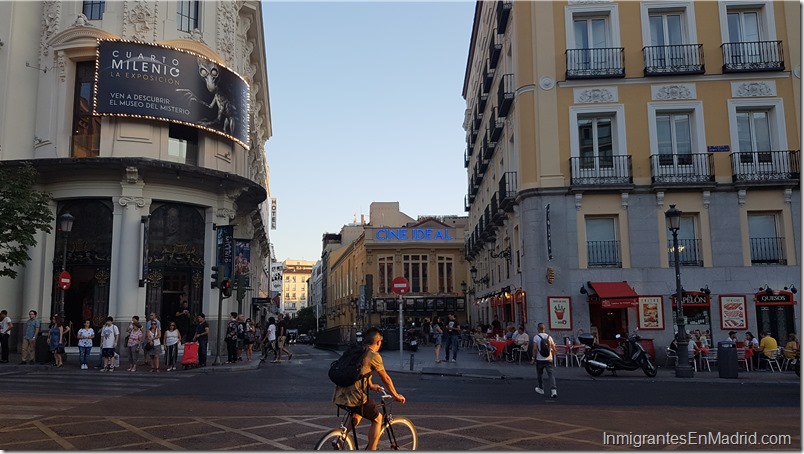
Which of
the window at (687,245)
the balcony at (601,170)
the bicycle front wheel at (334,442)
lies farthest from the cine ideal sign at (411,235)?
the bicycle front wheel at (334,442)

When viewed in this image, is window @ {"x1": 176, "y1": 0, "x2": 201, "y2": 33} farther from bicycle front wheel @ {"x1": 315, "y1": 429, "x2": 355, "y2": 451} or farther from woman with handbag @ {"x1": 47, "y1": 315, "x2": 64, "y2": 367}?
bicycle front wheel @ {"x1": 315, "y1": 429, "x2": 355, "y2": 451}

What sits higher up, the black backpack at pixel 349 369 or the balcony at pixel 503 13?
→ the balcony at pixel 503 13

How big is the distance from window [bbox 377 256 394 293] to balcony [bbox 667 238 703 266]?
3826 centimetres

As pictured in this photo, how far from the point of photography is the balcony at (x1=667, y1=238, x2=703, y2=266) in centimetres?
2355

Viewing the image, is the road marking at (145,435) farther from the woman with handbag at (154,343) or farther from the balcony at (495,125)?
the balcony at (495,125)

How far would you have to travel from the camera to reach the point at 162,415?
412 inches

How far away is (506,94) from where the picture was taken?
26.5m

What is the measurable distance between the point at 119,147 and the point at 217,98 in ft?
14.4

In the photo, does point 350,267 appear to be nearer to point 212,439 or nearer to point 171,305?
point 171,305

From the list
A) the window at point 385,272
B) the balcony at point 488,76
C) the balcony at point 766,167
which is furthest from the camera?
the window at point 385,272

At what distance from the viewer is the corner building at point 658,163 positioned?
76.0 ft

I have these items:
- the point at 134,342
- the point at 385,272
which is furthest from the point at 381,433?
the point at 385,272

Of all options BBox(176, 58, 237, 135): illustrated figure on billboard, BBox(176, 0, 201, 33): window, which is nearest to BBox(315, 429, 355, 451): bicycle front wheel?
BBox(176, 58, 237, 135): illustrated figure on billboard

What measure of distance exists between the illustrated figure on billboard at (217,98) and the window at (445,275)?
35331 mm
